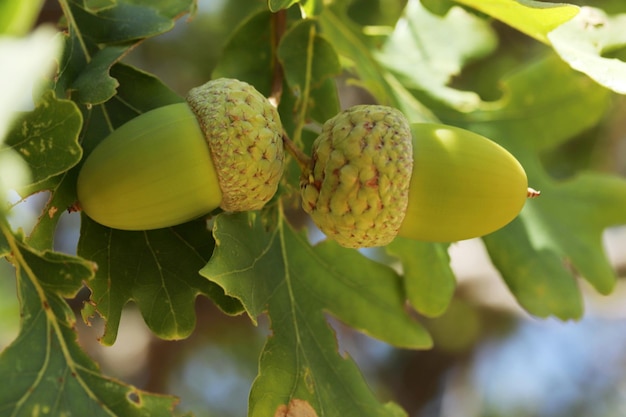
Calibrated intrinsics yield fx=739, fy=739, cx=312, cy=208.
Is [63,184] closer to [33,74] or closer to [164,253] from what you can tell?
[164,253]

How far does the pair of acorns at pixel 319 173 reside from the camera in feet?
3.28

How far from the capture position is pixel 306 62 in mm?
1357

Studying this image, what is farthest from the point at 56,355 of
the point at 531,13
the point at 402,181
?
the point at 531,13

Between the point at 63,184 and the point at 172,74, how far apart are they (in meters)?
2.35

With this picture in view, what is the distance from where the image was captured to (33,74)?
0.77 metres

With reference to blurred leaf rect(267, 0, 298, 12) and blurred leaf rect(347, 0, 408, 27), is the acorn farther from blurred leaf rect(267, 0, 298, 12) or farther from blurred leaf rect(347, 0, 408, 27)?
blurred leaf rect(347, 0, 408, 27)

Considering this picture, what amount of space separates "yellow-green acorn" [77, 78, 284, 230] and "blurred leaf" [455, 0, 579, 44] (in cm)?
39

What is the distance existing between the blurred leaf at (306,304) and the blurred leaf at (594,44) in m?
0.53

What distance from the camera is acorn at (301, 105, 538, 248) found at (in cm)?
103

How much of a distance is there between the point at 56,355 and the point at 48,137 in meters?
0.28

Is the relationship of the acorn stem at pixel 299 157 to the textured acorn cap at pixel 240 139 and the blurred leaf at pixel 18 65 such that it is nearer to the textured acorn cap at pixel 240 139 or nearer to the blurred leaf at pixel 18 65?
the textured acorn cap at pixel 240 139

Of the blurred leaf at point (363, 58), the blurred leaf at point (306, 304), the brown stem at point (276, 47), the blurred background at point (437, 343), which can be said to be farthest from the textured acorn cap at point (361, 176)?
the blurred background at point (437, 343)

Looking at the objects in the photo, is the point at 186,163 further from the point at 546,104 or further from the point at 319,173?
the point at 546,104

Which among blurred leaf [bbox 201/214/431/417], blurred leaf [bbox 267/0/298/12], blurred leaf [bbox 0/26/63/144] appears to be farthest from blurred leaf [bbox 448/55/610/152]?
blurred leaf [bbox 0/26/63/144]
